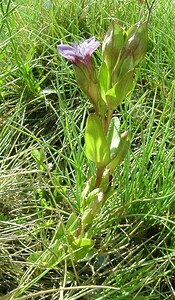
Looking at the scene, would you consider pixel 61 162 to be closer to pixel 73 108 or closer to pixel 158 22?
pixel 73 108

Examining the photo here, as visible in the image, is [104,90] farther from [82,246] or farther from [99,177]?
[82,246]

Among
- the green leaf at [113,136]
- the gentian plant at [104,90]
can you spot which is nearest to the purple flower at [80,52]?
the gentian plant at [104,90]

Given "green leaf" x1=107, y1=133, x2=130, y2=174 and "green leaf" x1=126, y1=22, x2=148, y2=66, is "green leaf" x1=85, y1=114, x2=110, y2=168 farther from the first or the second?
"green leaf" x1=126, y1=22, x2=148, y2=66

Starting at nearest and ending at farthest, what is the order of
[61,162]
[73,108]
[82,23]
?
1. [61,162]
2. [73,108]
3. [82,23]

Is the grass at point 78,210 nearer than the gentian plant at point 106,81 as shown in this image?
No

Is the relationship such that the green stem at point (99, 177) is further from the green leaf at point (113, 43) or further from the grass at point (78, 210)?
the green leaf at point (113, 43)

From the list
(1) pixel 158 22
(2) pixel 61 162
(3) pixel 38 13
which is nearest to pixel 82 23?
(3) pixel 38 13

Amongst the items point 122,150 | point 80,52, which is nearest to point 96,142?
point 122,150

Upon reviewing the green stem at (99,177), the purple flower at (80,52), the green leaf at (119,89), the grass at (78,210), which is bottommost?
the grass at (78,210)

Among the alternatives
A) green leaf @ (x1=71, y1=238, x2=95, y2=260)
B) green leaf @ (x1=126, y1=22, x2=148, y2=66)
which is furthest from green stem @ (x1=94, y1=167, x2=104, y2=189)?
green leaf @ (x1=126, y1=22, x2=148, y2=66)
